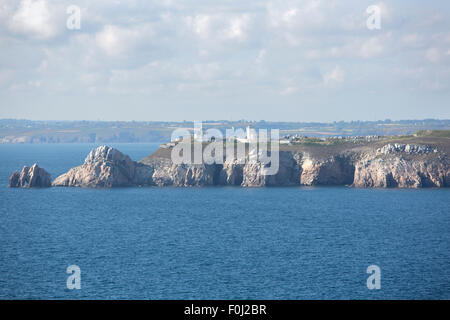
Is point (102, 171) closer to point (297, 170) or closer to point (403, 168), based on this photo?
point (297, 170)

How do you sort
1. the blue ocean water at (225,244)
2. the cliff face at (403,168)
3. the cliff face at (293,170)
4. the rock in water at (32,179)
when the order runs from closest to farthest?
the blue ocean water at (225,244), the cliff face at (403,168), the cliff face at (293,170), the rock in water at (32,179)

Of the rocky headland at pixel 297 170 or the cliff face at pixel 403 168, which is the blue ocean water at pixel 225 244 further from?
the rocky headland at pixel 297 170

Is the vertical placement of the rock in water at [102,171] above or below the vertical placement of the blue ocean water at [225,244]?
above

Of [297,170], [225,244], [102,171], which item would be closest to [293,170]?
[297,170]

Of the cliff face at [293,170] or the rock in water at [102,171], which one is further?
the rock in water at [102,171]

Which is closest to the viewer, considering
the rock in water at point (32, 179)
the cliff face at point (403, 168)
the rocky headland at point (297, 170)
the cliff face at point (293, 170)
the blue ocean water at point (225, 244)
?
the blue ocean water at point (225, 244)

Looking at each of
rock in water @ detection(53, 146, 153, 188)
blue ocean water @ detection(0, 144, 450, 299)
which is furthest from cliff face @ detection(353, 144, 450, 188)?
rock in water @ detection(53, 146, 153, 188)

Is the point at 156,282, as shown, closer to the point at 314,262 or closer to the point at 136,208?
the point at 314,262

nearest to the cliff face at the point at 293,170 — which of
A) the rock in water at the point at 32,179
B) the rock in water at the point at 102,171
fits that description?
the rock in water at the point at 102,171
